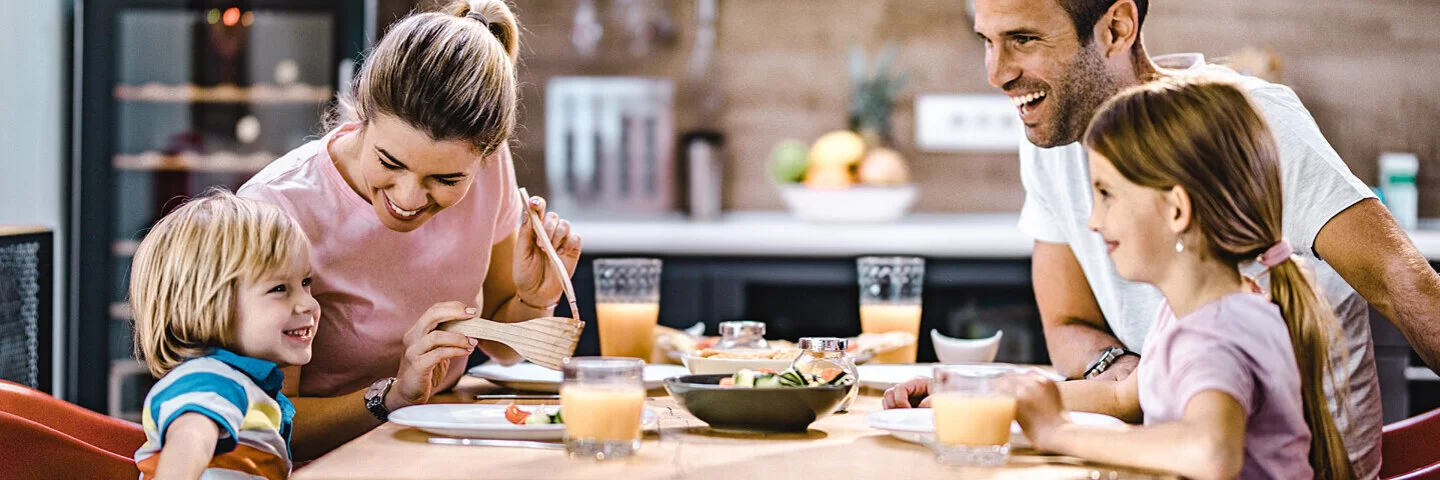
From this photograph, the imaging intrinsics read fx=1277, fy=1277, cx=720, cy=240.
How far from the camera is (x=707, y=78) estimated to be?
4059 mm

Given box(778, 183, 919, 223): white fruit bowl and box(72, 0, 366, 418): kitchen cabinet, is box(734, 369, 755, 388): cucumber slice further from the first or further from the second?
box(72, 0, 366, 418): kitchen cabinet

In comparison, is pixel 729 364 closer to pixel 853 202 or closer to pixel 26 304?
pixel 26 304

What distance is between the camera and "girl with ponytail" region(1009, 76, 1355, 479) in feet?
3.57

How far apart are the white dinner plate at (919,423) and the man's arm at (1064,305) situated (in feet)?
1.88

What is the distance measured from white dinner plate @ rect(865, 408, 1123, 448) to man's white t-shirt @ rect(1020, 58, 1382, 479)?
0.33 metres

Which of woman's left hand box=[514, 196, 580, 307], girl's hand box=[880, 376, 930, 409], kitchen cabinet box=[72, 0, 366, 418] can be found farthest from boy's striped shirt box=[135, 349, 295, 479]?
kitchen cabinet box=[72, 0, 366, 418]

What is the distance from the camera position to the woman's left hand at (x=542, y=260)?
5.83 ft

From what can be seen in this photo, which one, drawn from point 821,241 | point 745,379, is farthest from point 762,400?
point 821,241

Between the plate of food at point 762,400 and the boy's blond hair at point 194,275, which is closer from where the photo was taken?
the plate of food at point 762,400

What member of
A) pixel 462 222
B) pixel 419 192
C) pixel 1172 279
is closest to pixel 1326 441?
pixel 1172 279

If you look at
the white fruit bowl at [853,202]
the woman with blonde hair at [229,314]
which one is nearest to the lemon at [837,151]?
the white fruit bowl at [853,202]

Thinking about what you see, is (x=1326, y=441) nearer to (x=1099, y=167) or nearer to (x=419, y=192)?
(x=1099, y=167)

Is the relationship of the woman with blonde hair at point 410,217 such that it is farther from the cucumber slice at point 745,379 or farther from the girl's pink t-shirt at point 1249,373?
the girl's pink t-shirt at point 1249,373

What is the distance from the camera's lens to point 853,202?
368 cm
